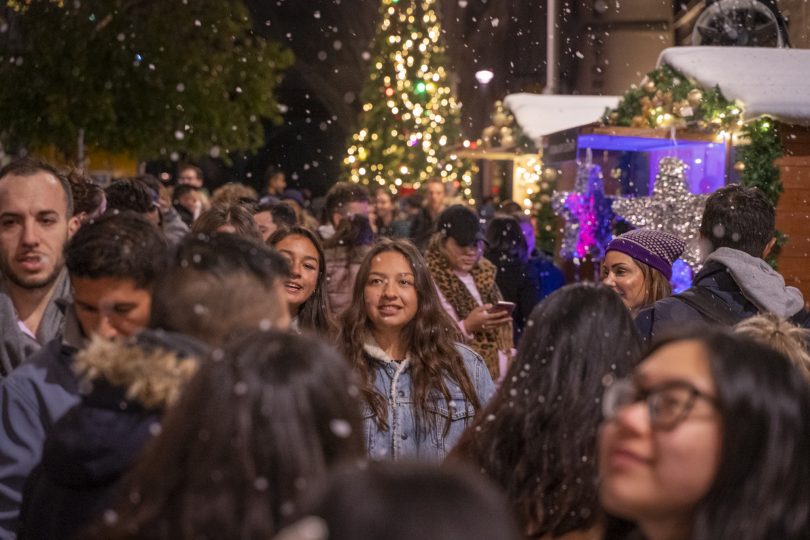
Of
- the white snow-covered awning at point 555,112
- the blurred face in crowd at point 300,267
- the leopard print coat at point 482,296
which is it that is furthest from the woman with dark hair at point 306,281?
the white snow-covered awning at point 555,112

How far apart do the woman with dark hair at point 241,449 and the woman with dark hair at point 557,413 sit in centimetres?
98

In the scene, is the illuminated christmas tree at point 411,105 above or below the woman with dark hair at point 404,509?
above

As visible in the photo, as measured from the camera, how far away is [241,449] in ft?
5.19

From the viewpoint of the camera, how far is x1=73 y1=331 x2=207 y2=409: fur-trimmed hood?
2020 millimetres

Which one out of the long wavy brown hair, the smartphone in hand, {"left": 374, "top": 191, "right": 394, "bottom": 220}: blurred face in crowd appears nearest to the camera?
the long wavy brown hair

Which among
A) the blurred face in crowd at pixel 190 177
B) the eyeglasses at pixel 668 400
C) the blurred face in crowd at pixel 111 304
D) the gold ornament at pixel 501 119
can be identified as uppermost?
the gold ornament at pixel 501 119

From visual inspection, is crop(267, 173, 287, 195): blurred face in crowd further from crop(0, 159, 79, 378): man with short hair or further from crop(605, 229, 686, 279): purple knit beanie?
crop(0, 159, 79, 378): man with short hair

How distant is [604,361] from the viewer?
8.69 feet

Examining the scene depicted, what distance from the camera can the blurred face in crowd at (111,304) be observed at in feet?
8.54

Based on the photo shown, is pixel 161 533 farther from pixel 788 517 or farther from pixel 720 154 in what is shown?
pixel 720 154

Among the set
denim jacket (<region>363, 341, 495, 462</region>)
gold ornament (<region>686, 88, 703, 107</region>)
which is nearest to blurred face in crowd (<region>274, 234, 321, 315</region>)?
denim jacket (<region>363, 341, 495, 462</region>)

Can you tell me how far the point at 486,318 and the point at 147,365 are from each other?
12.3 feet

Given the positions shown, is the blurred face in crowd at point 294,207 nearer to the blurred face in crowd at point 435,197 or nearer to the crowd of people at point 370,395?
the crowd of people at point 370,395

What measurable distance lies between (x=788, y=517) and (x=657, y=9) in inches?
949
